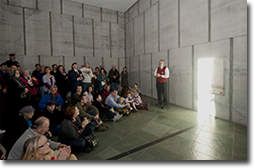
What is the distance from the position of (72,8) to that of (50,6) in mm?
1242

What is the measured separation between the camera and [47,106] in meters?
3.93

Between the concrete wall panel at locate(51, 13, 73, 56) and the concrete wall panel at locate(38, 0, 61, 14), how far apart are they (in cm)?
30

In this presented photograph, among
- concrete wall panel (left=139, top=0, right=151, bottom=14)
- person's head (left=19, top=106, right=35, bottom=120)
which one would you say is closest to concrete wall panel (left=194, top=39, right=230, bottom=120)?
concrete wall panel (left=139, top=0, right=151, bottom=14)

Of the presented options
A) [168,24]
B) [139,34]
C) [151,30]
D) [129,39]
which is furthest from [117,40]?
[168,24]

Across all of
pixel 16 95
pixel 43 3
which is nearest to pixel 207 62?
pixel 16 95

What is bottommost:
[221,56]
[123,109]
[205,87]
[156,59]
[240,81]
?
→ [123,109]

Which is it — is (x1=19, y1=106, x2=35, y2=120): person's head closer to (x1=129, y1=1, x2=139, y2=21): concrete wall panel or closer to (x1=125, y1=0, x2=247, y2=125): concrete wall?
(x1=125, y1=0, x2=247, y2=125): concrete wall

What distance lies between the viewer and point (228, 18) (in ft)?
14.2

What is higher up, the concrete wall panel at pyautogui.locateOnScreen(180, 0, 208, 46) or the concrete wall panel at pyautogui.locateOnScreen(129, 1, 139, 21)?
the concrete wall panel at pyautogui.locateOnScreen(129, 1, 139, 21)

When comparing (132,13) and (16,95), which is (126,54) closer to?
(132,13)

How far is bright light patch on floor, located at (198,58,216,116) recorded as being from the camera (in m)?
4.94

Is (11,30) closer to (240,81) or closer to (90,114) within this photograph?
(90,114)

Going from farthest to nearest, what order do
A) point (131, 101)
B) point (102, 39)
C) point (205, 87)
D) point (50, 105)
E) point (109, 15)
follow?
point (109, 15)
point (102, 39)
point (131, 101)
point (205, 87)
point (50, 105)

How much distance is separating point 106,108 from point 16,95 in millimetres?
2753
